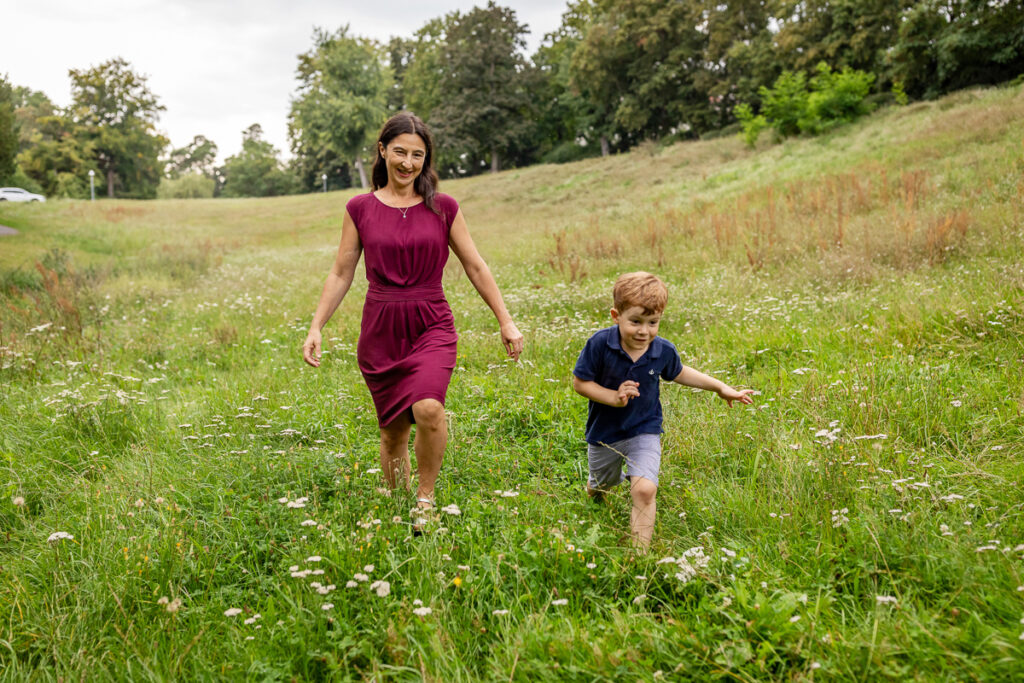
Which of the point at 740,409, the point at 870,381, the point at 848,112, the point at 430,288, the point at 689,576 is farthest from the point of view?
the point at 848,112

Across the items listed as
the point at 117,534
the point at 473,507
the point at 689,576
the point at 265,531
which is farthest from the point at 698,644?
the point at 117,534

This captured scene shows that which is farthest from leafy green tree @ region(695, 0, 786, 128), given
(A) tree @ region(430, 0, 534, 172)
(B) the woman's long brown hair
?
(B) the woman's long brown hair

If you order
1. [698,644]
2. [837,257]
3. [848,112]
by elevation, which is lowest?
[698,644]

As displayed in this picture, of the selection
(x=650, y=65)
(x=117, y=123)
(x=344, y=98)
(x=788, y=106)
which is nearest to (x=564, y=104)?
Answer: (x=650, y=65)

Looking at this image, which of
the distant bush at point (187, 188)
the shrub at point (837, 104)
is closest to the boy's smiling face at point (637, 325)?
the shrub at point (837, 104)

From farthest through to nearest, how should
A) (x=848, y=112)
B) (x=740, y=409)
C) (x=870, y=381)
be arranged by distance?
(x=848, y=112)
(x=740, y=409)
(x=870, y=381)

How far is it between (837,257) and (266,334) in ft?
24.6

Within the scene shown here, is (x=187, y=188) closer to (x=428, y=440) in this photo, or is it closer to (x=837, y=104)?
(x=837, y=104)

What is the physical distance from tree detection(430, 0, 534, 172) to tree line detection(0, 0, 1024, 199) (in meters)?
0.13

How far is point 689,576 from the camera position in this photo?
9.31 feet

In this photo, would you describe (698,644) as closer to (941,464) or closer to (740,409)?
(941,464)

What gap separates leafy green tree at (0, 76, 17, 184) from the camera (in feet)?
64.4

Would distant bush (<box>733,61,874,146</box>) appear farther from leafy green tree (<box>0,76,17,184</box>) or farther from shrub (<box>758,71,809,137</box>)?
leafy green tree (<box>0,76,17,184</box>)

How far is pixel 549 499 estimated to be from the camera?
152 inches
